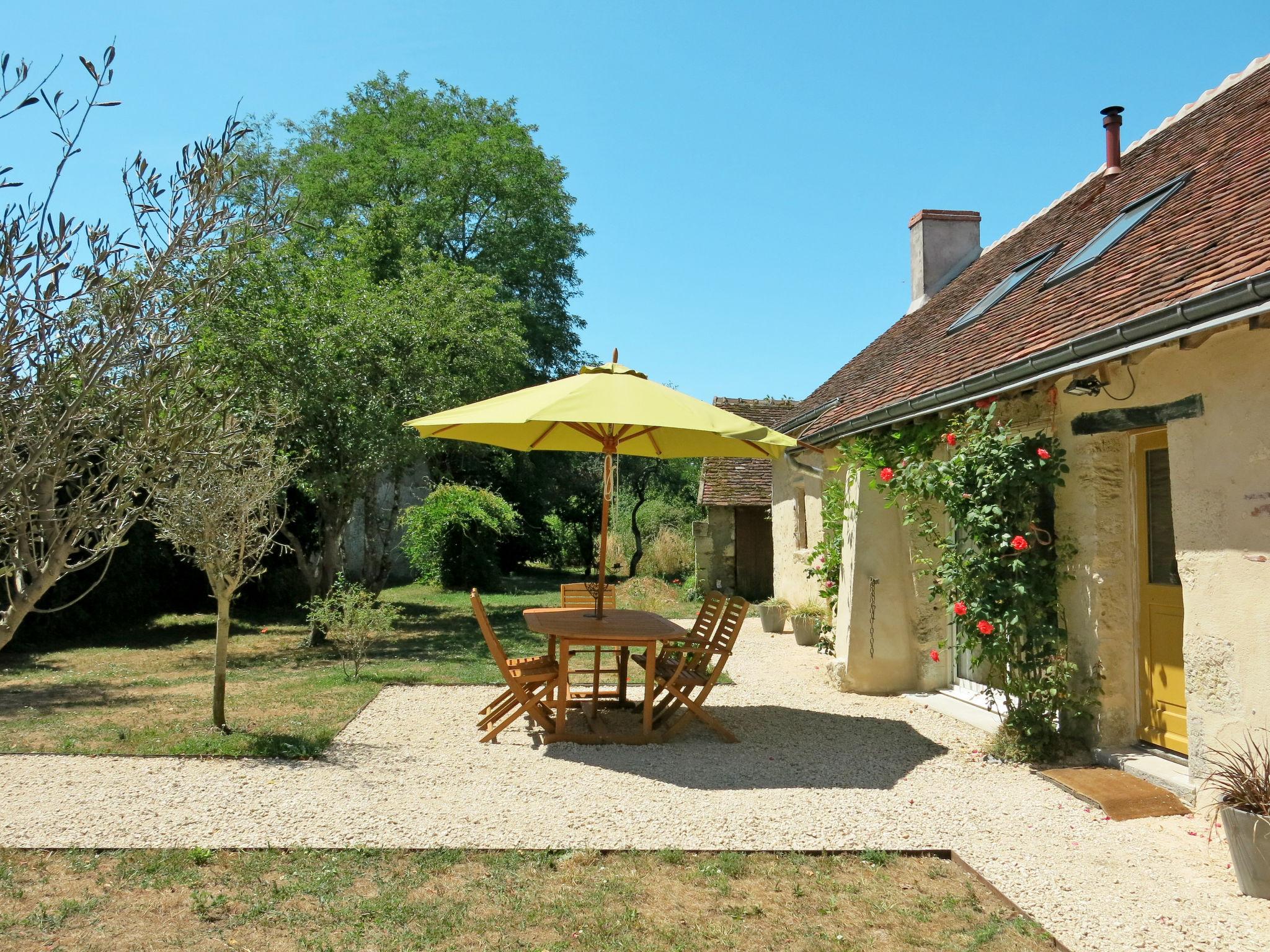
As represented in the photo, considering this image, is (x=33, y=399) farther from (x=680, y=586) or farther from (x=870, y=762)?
(x=680, y=586)

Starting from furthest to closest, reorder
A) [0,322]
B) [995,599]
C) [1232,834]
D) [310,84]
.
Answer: [310,84], [995,599], [1232,834], [0,322]

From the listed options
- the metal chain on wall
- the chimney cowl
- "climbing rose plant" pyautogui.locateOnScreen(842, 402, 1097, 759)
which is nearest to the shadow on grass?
the metal chain on wall

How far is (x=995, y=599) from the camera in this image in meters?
6.12

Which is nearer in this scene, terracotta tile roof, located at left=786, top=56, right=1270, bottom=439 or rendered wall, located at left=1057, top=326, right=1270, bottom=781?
rendered wall, located at left=1057, top=326, right=1270, bottom=781

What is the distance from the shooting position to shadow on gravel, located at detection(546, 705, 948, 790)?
5785 millimetres

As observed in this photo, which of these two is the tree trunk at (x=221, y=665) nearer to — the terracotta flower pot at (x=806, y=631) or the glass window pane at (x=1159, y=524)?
the glass window pane at (x=1159, y=524)

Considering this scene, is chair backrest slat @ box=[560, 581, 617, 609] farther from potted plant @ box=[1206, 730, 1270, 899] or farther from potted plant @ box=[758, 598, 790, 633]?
potted plant @ box=[1206, 730, 1270, 899]

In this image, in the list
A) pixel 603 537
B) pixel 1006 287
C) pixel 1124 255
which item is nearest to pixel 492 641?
pixel 603 537

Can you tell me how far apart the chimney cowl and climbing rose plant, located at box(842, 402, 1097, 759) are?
18.8 ft

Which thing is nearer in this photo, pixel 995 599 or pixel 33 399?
pixel 33 399

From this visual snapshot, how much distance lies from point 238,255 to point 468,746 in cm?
418

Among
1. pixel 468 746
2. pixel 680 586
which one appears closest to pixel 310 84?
pixel 468 746

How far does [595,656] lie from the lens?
27.7 feet

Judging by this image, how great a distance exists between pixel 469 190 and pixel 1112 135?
19.2 metres
